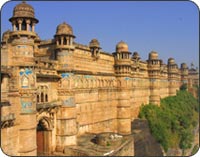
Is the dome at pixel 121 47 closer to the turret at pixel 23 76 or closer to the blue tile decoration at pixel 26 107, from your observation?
the turret at pixel 23 76

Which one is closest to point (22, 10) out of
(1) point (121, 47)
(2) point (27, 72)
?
(2) point (27, 72)

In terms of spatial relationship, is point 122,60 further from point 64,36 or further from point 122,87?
point 64,36

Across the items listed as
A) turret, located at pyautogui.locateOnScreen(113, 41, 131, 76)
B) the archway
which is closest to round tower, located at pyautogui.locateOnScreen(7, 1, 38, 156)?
the archway

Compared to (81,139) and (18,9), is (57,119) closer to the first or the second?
(81,139)

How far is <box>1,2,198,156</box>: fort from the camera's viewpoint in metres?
11.6

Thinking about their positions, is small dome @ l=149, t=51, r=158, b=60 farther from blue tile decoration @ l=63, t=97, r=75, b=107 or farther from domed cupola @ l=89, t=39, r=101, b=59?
blue tile decoration @ l=63, t=97, r=75, b=107

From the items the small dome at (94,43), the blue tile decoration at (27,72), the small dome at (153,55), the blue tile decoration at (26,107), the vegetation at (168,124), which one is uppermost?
the small dome at (153,55)

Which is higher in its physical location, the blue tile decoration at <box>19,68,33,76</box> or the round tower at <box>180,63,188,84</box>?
the round tower at <box>180,63,188,84</box>

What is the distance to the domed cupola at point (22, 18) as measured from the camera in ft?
39.3

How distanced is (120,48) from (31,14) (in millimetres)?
11212

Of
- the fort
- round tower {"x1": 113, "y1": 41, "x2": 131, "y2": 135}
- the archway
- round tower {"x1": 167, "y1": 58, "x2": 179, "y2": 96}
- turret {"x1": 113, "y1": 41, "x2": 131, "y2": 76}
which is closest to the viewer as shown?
the fort

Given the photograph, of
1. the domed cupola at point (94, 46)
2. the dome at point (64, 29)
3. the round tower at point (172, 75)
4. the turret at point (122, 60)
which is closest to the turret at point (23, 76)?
the dome at point (64, 29)

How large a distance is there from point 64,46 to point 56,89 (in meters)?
2.48

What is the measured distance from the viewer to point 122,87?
22.2 meters
